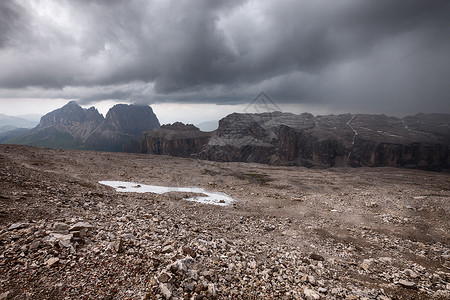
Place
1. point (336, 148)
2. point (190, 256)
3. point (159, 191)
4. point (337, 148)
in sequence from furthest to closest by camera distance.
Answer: point (337, 148) < point (336, 148) < point (159, 191) < point (190, 256)

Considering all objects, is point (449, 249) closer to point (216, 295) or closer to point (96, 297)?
point (216, 295)

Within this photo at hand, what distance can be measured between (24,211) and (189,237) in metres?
8.26

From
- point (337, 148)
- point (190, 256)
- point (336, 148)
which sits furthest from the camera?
point (337, 148)

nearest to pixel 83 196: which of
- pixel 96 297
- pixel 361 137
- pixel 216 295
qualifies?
pixel 96 297

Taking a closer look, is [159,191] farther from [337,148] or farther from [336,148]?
[337,148]

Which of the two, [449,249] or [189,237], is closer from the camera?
[189,237]

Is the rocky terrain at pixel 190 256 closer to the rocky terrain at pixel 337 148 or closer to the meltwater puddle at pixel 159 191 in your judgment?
the meltwater puddle at pixel 159 191

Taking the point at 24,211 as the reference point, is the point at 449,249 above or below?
below

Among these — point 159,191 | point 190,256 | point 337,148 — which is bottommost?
point 337,148

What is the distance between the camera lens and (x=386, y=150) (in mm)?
145000

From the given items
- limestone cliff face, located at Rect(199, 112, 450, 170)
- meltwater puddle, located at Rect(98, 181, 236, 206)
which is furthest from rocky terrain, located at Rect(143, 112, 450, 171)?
meltwater puddle, located at Rect(98, 181, 236, 206)

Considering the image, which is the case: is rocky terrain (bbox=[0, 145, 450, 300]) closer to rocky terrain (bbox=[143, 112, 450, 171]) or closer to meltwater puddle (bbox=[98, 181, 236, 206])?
meltwater puddle (bbox=[98, 181, 236, 206])

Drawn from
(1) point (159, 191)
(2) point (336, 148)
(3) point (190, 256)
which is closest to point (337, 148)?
(2) point (336, 148)

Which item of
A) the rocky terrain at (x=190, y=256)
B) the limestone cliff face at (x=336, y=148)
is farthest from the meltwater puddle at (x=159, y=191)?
the limestone cliff face at (x=336, y=148)
